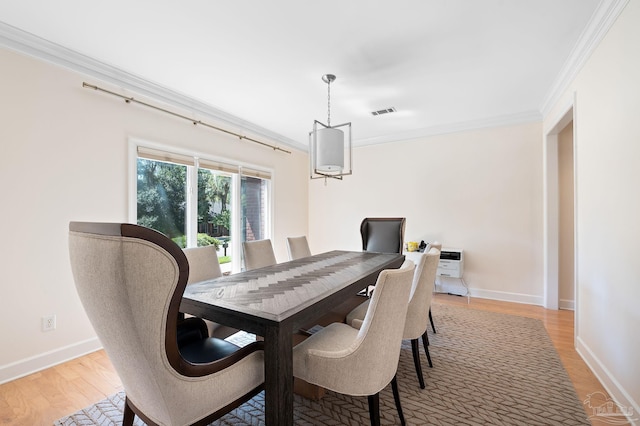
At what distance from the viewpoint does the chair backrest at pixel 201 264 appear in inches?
88.0

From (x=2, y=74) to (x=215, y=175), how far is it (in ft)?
6.76

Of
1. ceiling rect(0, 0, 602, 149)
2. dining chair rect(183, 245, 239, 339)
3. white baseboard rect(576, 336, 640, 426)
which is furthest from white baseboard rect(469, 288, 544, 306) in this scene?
dining chair rect(183, 245, 239, 339)

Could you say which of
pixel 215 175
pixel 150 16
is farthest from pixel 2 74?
pixel 215 175

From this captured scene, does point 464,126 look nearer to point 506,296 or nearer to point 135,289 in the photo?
point 506,296

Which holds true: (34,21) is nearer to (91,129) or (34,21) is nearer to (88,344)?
(91,129)

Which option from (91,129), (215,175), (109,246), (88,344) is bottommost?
(88,344)

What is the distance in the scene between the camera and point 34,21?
1.99 metres

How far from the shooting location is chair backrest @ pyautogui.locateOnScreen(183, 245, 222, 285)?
2.24 meters

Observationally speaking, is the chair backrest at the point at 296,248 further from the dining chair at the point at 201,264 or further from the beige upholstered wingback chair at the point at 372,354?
the beige upholstered wingback chair at the point at 372,354

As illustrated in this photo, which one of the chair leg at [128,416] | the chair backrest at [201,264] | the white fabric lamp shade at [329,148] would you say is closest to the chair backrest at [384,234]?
the white fabric lamp shade at [329,148]

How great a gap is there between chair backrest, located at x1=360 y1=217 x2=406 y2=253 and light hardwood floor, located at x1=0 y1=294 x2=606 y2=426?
1.80 metres

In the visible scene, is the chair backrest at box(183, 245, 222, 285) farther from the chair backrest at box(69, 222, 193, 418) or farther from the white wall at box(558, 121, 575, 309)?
the white wall at box(558, 121, 575, 309)

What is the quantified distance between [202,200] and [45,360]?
2055 millimetres

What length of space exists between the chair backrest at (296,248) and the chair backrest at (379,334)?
77.3 inches
